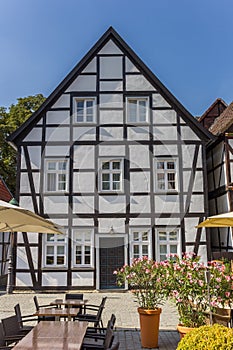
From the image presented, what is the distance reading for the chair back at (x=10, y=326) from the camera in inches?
203

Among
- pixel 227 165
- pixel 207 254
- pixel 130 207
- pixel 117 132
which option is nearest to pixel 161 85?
pixel 117 132

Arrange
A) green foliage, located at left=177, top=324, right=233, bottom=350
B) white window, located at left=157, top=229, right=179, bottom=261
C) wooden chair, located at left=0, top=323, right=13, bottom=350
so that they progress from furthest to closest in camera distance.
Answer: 1. white window, located at left=157, top=229, right=179, bottom=261
2. wooden chair, located at left=0, top=323, right=13, bottom=350
3. green foliage, located at left=177, top=324, right=233, bottom=350

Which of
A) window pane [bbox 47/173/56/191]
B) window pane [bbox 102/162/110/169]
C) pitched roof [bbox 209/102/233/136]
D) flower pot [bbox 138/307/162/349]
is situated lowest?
flower pot [bbox 138/307/162/349]

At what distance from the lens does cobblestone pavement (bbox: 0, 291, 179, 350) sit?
256 inches

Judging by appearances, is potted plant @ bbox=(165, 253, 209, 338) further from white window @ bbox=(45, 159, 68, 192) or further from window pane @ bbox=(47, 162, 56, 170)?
window pane @ bbox=(47, 162, 56, 170)

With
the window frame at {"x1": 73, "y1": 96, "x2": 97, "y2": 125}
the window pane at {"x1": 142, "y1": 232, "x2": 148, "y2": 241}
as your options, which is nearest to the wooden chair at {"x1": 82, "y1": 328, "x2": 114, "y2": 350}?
the window pane at {"x1": 142, "y1": 232, "x2": 148, "y2": 241}

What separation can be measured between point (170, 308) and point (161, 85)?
8153 mm

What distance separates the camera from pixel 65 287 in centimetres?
1279

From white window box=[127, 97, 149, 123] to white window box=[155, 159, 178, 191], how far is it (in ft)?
5.91

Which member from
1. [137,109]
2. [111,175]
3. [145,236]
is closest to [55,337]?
[145,236]

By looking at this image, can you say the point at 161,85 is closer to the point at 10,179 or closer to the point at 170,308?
the point at 170,308

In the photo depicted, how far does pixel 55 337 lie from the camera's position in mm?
4387

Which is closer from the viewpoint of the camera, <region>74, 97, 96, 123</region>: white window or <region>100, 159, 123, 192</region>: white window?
<region>100, 159, 123, 192</region>: white window

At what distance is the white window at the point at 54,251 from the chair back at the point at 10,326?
24.6 ft
